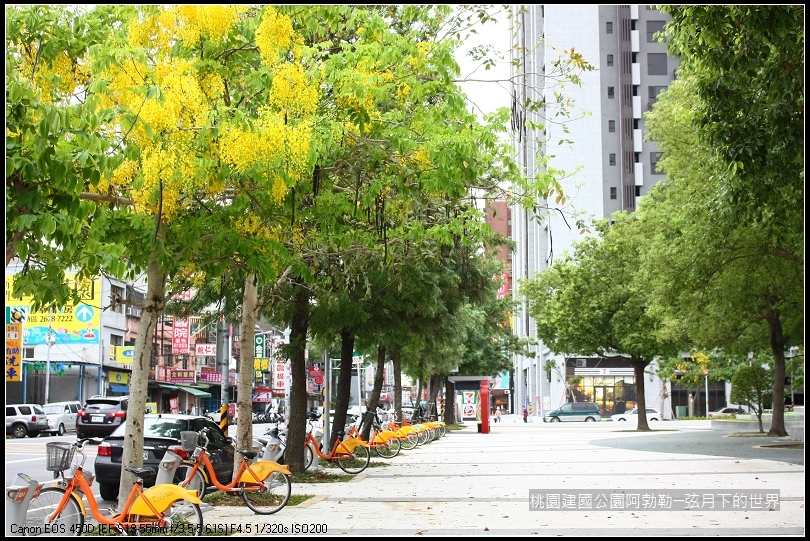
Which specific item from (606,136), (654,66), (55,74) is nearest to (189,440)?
(55,74)

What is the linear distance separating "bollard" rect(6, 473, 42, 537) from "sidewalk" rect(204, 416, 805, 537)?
279 cm

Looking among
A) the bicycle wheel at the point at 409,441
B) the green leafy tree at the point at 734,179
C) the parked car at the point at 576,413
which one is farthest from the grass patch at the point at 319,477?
the parked car at the point at 576,413

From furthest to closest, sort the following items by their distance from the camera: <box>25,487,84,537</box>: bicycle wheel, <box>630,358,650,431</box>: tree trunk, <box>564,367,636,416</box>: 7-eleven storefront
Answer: <box>564,367,636,416</box>: 7-eleven storefront < <box>630,358,650,431</box>: tree trunk < <box>25,487,84,537</box>: bicycle wheel

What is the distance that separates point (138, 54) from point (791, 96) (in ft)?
27.3

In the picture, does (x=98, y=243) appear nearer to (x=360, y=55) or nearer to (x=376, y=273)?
(x=360, y=55)

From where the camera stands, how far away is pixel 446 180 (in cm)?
1123

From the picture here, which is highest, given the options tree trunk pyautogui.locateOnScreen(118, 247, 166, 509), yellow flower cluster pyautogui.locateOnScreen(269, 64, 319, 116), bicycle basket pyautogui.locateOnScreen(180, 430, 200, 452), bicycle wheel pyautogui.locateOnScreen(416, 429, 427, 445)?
yellow flower cluster pyautogui.locateOnScreen(269, 64, 319, 116)

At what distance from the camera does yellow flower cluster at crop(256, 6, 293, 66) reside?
32.8 feet

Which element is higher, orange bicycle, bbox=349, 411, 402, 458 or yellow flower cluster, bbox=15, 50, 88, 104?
yellow flower cluster, bbox=15, 50, 88, 104

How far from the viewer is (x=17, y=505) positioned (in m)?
8.89

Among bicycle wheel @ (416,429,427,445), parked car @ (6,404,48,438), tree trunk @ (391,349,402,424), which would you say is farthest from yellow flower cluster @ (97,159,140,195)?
parked car @ (6,404,48,438)

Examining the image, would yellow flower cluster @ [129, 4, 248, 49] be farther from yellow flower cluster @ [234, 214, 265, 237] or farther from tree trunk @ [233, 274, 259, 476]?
tree trunk @ [233, 274, 259, 476]

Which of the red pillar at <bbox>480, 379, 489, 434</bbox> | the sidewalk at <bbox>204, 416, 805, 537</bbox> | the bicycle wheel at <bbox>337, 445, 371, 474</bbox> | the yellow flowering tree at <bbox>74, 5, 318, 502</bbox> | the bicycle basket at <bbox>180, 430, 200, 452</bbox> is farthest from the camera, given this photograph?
the red pillar at <bbox>480, 379, 489, 434</bbox>

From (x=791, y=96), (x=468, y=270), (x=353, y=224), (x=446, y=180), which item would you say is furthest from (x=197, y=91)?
(x=468, y=270)
